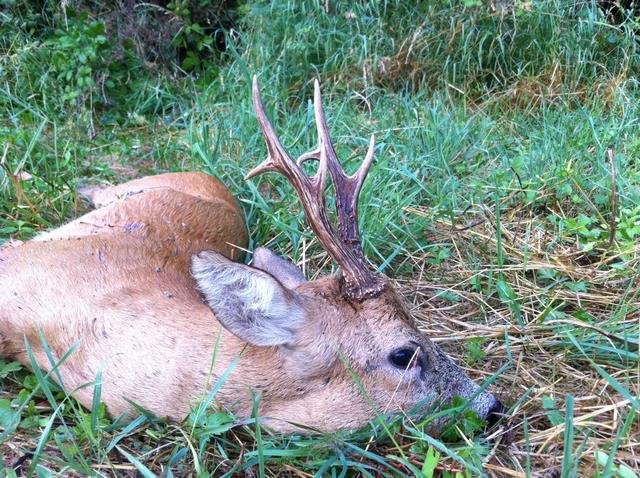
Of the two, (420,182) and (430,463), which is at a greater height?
(430,463)

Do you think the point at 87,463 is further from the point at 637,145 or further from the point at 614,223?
the point at 637,145

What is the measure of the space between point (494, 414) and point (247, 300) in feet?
2.97

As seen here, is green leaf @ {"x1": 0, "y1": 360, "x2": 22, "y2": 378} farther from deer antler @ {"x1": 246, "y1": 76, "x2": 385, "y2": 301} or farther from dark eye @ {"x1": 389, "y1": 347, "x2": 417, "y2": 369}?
dark eye @ {"x1": 389, "y1": 347, "x2": 417, "y2": 369}

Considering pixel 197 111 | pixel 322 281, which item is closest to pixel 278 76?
pixel 197 111

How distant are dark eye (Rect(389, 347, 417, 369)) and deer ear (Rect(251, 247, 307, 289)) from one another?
605 mm

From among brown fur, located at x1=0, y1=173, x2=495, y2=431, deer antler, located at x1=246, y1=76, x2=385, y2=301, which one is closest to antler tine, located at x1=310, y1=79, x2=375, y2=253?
deer antler, located at x1=246, y1=76, x2=385, y2=301

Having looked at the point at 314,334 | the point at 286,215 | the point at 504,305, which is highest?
the point at 314,334

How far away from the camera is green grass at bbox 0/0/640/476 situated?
2.30m

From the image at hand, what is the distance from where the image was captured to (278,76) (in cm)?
568

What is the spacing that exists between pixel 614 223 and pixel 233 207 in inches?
73.7

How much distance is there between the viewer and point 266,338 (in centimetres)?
240

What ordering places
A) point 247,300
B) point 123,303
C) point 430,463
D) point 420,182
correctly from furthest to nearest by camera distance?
1. point 420,182
2. point 123,303
3. point 247,300
4. point 430,463

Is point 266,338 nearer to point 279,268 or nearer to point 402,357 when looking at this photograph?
point 402,357

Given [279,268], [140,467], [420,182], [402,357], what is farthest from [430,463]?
[420,182]
